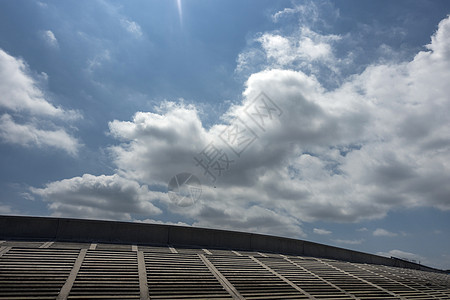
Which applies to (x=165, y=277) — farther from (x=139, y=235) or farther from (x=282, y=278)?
(x=139, y=235)

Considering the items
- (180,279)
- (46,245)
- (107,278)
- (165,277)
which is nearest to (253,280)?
(180,279)

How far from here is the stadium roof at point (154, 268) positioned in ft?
31.3

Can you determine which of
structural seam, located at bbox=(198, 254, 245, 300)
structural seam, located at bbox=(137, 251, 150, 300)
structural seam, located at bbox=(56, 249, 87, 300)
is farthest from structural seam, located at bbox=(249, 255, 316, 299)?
structural seam, located at bbox=(56, 249, 87, 300)

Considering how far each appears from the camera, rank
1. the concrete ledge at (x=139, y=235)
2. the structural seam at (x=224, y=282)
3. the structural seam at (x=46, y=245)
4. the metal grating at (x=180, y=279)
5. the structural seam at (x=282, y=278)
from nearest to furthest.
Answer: the metal grating at (x=180, y=279) → the structural seam at (x=224, y=282) → the structural seam at (x=282, y=278) → the structural seam at (x=46, y=245) → the concrete ledge at (x=139, y=235)

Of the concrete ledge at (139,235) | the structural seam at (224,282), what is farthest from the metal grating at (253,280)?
the concrete ledge at (139,235)

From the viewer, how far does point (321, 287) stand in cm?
1295

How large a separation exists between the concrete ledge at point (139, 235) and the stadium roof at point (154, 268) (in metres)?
0.05

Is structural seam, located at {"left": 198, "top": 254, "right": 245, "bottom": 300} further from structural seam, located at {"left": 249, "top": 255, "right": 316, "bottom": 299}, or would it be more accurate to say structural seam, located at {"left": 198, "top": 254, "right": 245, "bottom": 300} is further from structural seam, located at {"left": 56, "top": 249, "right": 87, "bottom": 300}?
structural seam, located at {"left": 56, "top": 249, "right": 87, "bottom": 300}

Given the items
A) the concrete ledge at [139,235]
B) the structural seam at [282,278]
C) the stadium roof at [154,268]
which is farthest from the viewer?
the concrete ledge at [139,235]

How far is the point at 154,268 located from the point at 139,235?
637 centimetres

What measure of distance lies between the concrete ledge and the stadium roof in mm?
52

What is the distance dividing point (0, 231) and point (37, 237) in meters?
1.91

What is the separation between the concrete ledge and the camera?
16.0m

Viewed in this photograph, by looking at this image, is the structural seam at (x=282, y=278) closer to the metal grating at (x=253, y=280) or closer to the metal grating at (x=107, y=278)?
the metal grating at (x=253, y=280)
